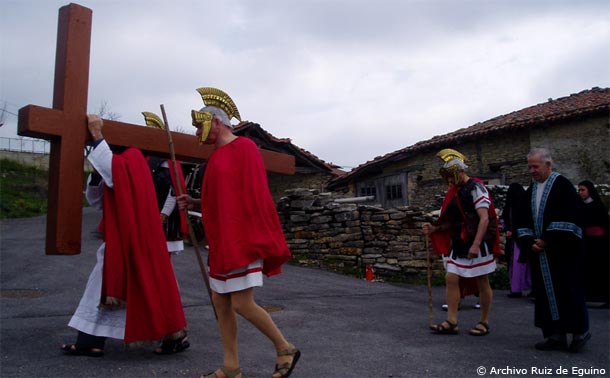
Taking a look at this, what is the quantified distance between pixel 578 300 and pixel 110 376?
4018 millimetres

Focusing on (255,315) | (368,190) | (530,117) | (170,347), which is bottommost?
(170,347)

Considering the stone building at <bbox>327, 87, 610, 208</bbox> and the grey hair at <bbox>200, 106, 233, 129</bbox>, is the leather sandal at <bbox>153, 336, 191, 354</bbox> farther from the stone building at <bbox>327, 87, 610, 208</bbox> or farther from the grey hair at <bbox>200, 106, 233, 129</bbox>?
the stone building at <bbox>327, 87, 610, 208</bbox>

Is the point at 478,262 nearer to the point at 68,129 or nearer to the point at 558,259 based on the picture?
the point at 558,259

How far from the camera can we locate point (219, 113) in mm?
3598

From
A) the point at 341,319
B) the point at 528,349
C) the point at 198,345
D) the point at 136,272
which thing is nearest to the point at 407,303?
the point at 341,319

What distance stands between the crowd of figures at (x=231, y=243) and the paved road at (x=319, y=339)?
0.22 meters

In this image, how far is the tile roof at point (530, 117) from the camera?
54.5ft

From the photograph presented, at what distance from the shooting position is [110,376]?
3402mm

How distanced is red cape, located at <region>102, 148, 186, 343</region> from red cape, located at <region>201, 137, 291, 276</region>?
72 cm

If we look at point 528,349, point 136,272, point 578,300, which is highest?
point 136,272

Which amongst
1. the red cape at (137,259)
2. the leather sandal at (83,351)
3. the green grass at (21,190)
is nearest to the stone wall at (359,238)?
the red cape at (137,259)

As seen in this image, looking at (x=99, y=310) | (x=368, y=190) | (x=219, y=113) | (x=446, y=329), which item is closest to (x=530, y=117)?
(x=368, y=190)

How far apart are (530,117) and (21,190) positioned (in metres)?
26.3

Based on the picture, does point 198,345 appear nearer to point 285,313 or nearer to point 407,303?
point 285,313
